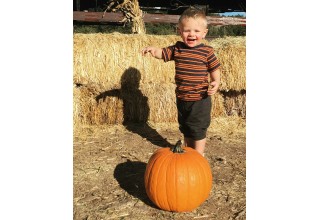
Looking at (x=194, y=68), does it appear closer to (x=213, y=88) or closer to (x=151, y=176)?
(x=213, y=88)

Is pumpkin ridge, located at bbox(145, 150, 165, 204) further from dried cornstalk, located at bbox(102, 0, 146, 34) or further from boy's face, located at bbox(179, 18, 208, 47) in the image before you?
dried cornstalk, located at bbox(102, 0, 146, 34)

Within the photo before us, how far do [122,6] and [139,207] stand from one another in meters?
4.57

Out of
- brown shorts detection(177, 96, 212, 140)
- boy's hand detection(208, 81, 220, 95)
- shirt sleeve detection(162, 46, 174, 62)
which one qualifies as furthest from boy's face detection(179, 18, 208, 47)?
brown shorts detection(177, 96, 212, 140)

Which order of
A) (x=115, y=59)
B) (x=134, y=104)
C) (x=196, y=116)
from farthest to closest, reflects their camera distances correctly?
(x=134, y=104), (x=115, y=59), (x=196, y=116)

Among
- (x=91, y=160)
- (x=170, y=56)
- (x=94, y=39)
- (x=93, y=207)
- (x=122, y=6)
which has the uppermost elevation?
(x=122, y=6)

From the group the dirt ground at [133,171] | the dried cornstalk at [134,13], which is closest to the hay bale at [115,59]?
the dirt ground at [133,171]

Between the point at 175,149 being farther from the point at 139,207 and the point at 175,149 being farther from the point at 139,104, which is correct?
the point at 139,104

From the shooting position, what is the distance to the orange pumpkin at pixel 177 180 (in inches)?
93.3

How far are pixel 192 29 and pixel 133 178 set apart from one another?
65.5 inches

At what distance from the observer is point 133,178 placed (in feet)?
10.3

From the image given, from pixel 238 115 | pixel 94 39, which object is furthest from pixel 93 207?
pixel 238 115

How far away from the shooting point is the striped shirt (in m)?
3.19

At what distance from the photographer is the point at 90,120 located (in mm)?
4902

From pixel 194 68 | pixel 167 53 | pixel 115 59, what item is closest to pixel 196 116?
pixel 194 68
